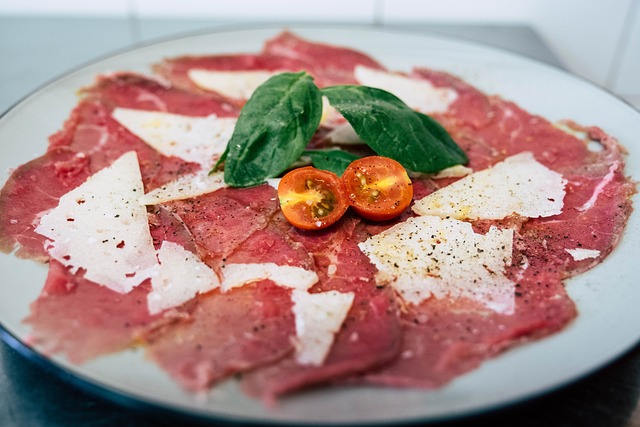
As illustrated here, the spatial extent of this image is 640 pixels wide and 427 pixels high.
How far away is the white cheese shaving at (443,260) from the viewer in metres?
1.53

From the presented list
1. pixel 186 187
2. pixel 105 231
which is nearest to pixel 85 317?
pixel 105 231

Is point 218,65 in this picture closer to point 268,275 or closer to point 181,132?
point 181,132

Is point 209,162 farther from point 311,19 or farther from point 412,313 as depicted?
point 311,19

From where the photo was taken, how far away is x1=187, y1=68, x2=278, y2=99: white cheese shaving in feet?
8.04

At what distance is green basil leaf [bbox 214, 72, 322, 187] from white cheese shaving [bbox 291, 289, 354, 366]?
1.64 ft

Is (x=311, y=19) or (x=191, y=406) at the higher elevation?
(x=191, y=406)

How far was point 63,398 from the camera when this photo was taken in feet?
4.49

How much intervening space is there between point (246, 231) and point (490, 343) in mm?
720

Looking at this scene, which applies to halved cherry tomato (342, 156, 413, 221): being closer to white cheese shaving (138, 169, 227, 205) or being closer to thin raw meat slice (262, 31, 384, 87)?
white cheese shaving (138, 169, 227, 205)

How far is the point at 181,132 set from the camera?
7.14ft

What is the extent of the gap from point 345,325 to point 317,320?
64mm

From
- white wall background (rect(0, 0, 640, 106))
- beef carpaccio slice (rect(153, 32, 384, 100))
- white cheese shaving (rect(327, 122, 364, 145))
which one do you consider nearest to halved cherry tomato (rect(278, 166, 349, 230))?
white cheese shaving (rect(327, 122, 364, 145))

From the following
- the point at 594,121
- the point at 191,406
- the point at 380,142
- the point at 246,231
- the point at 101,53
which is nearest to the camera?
the point at 191,406

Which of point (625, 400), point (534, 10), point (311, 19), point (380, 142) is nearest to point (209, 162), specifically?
point (380, 142)
